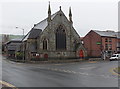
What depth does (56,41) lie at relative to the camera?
56594 mm

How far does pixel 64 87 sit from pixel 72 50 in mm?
45070

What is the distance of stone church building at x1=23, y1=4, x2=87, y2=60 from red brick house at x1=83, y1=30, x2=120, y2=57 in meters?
6.85

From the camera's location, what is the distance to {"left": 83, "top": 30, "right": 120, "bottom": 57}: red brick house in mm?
61953

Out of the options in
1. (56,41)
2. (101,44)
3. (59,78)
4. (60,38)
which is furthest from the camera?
(101,44)

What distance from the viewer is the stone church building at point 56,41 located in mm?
53438

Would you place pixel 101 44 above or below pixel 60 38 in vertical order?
below

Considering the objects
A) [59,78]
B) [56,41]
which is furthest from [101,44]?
[59,78]

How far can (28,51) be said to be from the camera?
2063 inches

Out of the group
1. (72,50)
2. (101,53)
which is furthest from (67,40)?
(101,53)

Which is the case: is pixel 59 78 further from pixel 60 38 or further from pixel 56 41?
pixel 60 38

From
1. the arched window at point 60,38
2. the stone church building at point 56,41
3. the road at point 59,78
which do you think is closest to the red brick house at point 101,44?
the stone church building at point 56,41

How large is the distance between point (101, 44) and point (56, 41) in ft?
52.1

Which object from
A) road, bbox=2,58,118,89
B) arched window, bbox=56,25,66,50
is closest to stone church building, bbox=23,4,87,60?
arched window, bbox=56,25,66,50

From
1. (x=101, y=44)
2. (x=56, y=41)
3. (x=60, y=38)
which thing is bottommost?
(x=101, y=44)
